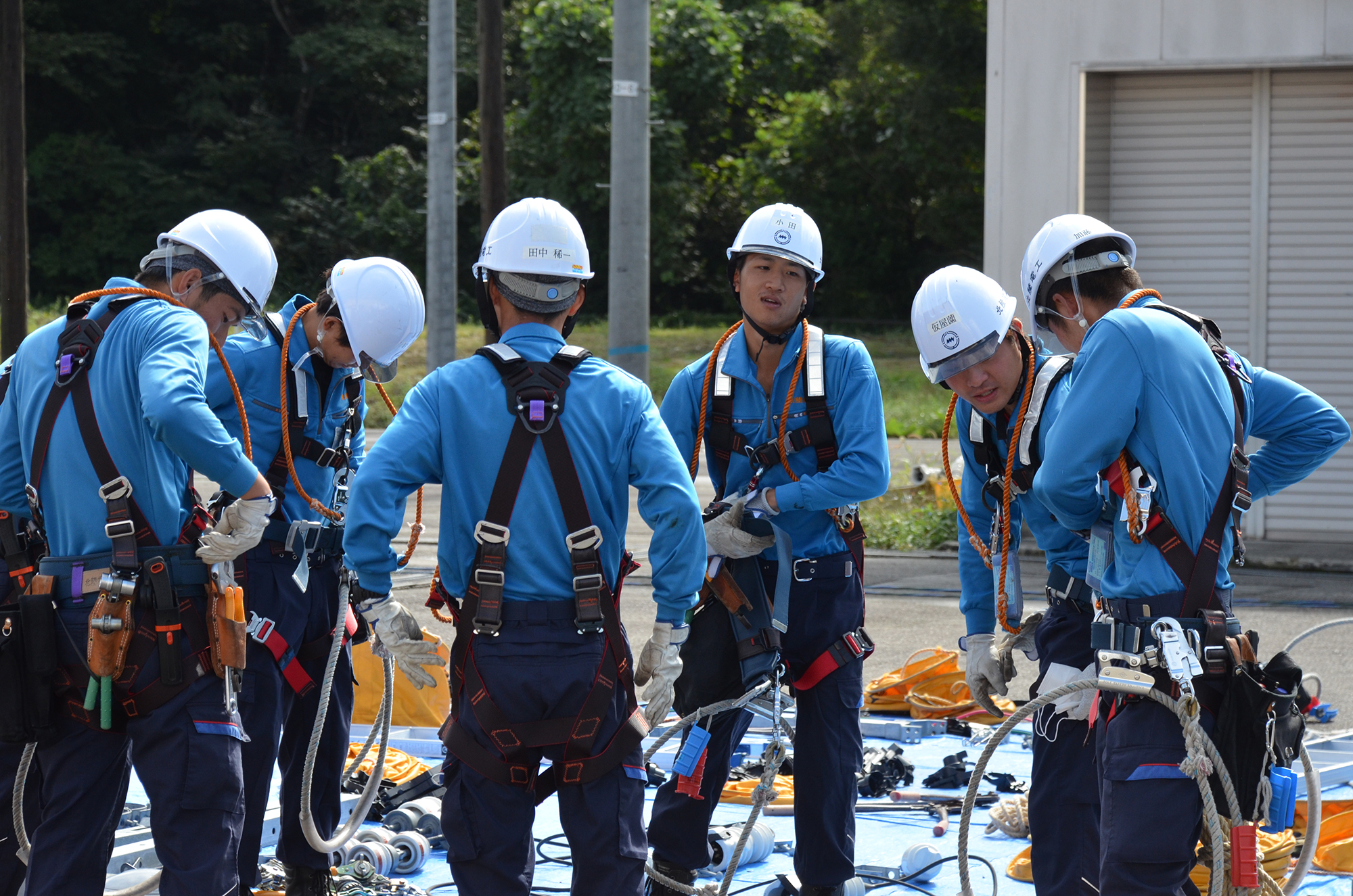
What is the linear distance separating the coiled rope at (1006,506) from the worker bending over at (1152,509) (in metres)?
0.66

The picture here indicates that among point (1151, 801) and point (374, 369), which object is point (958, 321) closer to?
point (1151, 801)

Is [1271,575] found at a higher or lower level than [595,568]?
lower

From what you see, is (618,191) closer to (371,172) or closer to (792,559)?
(792,559)

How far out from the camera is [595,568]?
361 cm

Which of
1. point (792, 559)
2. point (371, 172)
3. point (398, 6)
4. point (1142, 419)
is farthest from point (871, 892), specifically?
point (398, 6)

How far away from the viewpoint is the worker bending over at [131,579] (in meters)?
3.87

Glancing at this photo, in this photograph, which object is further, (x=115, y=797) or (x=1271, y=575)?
(x=1271, y=575)

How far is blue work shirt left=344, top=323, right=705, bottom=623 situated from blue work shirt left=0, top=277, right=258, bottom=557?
0.52m

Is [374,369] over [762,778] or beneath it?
over

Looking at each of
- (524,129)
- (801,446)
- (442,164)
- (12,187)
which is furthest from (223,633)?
(524,129)

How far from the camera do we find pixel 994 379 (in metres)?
4.38

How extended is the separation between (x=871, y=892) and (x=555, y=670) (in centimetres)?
211

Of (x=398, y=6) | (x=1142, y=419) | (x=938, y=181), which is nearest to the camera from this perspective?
(x=1142, y=419)

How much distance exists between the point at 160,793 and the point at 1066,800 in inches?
105
